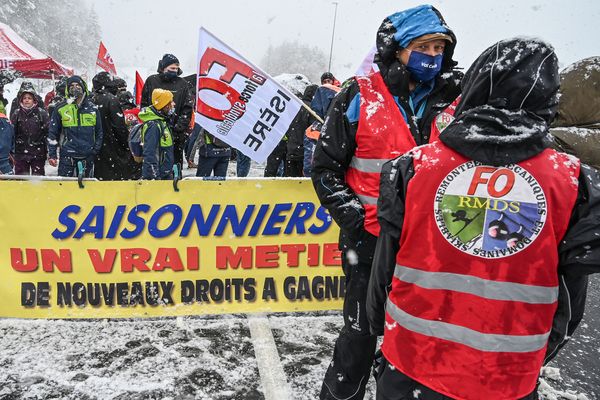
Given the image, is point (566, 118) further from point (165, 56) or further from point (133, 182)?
point (165, 56)

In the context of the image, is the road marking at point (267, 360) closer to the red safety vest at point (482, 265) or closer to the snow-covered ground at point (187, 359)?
the snow-covered ground at point (187, 359)

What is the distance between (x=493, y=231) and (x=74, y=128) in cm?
626

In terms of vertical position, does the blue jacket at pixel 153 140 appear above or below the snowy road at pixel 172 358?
above

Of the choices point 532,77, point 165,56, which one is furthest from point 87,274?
point 165,56

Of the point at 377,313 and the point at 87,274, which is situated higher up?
the point at 377,313

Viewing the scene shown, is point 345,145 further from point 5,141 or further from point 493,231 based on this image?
point 5,141

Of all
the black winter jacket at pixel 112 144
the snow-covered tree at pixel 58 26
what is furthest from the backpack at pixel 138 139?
→ the snow-covered tree at pixel 58 26

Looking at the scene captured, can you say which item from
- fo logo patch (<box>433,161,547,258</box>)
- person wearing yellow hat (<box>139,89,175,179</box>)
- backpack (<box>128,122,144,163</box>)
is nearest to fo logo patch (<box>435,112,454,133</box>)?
fo logo patch (<box>433,161,547,258</box>)

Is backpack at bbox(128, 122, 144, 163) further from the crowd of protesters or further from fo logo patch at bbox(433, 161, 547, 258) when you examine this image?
fo logo patch at bbox(433, 161, 547, 258)

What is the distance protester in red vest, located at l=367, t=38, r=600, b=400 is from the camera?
1.33 meters

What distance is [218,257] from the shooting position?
361 centimetres

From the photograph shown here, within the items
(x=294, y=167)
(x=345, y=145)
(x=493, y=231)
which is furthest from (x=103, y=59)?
(x=493, y=231)

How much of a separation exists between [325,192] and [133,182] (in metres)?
1.85

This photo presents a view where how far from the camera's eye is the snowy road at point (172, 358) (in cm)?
271
